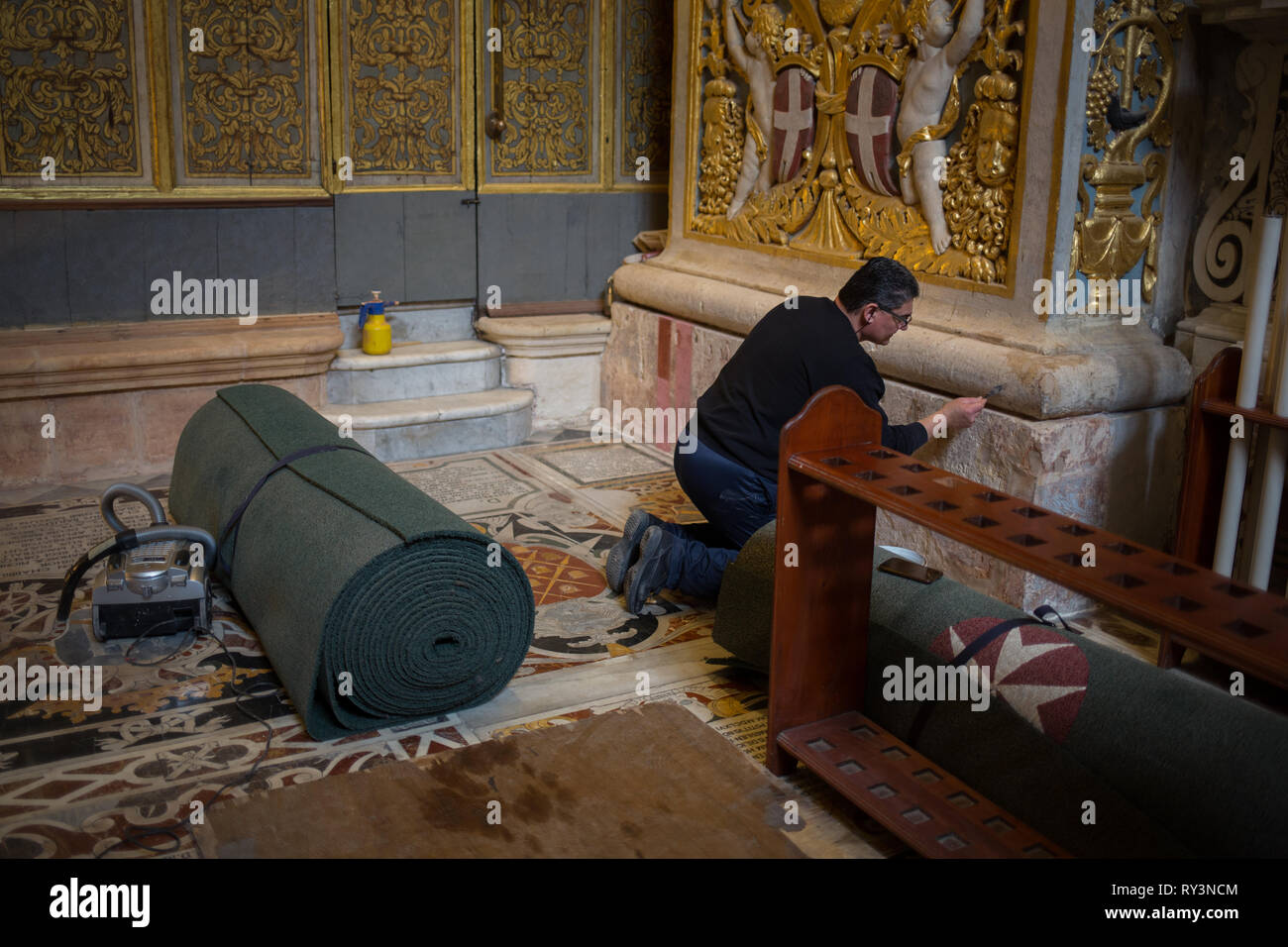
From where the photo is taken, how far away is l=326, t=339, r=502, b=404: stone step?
596 centimetres

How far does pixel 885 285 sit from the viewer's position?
3.83 meters

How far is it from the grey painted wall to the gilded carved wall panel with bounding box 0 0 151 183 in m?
0.24

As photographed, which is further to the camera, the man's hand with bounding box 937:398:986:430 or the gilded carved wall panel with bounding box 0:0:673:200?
the gilded carved wall panel with bounding box 0:0:673:200

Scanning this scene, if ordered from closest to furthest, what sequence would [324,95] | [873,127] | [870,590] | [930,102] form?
[870,590], [930,102], [873,127], [324,95]

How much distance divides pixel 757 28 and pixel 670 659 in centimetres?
307

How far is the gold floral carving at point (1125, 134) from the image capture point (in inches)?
156

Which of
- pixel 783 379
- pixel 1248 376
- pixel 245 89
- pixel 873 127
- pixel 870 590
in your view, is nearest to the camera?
pixel 870 590

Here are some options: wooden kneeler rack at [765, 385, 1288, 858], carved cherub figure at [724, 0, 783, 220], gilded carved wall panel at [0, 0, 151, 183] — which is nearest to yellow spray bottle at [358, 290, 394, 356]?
gilded carved wall panel at [0, 0, 151, 183]

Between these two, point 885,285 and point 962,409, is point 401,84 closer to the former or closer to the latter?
point 885,285

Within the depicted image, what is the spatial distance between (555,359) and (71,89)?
2.58 metres

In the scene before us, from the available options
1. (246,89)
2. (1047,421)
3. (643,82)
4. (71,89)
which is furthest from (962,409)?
(71,89)

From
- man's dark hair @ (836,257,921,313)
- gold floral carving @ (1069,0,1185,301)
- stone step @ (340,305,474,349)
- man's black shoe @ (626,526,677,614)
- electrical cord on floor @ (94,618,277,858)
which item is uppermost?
gold floral carving @ (1069,0,1185,301)

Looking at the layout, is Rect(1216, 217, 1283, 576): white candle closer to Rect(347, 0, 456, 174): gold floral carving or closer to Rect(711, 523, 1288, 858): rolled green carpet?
Rect(711, 523, 1288, 858): rolled green carpet

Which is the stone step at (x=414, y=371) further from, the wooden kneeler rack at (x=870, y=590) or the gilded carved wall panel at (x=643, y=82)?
the wooden kneeler rack at (x=870, y=590)
